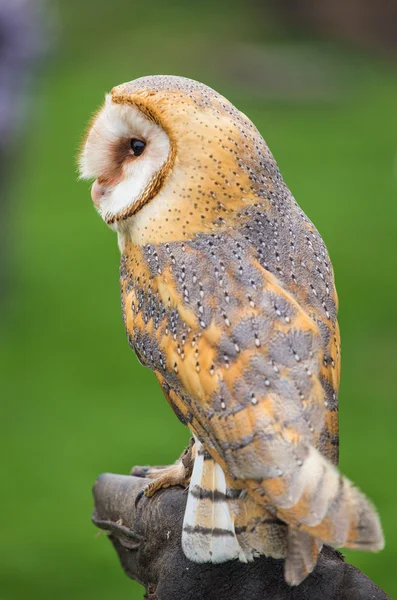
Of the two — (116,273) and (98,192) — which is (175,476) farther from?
(116,273)

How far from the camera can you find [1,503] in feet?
16.7

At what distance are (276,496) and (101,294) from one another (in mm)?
5972

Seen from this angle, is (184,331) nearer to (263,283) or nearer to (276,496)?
(263,283)

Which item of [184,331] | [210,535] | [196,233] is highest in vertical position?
[196,233]

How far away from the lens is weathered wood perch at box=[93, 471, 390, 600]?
6.63ft

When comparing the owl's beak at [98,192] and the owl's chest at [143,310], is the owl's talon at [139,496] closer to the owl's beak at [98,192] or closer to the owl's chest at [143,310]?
the owl's chest at [143,310]

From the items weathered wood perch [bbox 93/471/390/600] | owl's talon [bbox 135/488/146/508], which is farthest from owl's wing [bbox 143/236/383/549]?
owl's talon [bbox 135/488/146/508]

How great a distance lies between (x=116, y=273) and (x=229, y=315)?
20.4 feet

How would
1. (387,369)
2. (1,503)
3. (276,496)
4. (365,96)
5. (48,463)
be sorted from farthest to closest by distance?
(365,96), (387,369), (48,463), (1,503), (276,496)

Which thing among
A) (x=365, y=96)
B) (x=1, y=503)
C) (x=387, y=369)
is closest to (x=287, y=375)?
(x=1, y=503)

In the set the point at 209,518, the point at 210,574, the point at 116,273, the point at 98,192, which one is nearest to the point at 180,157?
the point at 98,192

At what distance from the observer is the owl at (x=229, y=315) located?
184 cm

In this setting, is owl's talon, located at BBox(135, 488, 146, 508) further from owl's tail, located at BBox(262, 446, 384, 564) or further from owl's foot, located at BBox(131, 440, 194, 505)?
owl's tail, located at BBox(262, 446, 384, 564)

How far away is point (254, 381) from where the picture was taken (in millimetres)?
1864
